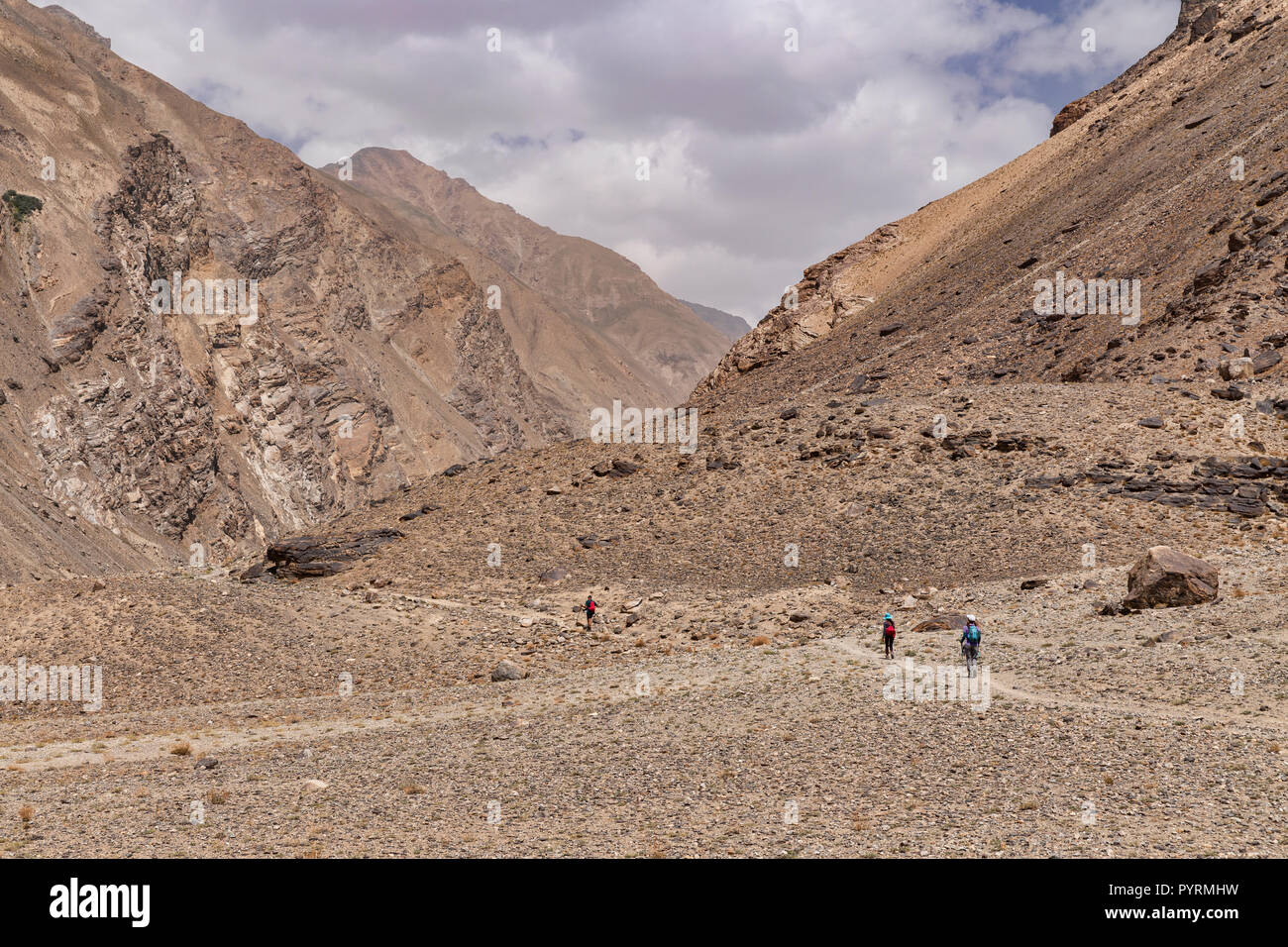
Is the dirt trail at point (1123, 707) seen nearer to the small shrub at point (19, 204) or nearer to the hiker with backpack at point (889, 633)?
the hiker with backpack at point (889, 633)

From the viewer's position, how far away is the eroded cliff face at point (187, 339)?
67.3m

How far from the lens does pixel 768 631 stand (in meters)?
22.0

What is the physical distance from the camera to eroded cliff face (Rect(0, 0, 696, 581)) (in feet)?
221

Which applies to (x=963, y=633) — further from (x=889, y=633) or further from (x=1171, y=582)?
(x=1171, y=582)

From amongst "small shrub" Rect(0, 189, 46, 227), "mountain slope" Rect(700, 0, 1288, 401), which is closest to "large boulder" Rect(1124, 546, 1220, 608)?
"mountain slope" Rect(700, 0, 1288, 401)

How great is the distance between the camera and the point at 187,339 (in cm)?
8712

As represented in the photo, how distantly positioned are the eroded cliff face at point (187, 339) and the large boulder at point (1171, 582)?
915 inches

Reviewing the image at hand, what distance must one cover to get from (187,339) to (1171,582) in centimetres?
8567

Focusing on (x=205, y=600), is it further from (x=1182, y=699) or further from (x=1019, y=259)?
(x=1019, y=259)

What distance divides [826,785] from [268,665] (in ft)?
42.6

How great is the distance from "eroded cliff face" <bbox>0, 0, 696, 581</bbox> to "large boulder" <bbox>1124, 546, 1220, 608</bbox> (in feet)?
76.2

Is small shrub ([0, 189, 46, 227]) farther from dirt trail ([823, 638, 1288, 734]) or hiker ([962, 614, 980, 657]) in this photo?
dirt trail ([823, 638, 1288, 734])

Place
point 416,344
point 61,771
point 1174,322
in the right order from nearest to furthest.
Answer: point 61,771
point 1174,322
point 416,344
